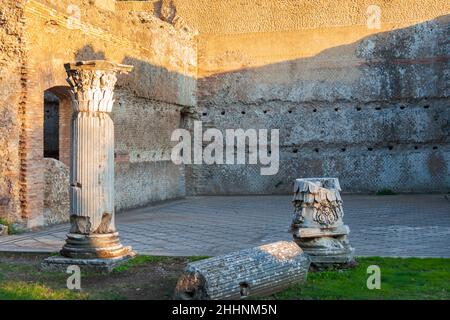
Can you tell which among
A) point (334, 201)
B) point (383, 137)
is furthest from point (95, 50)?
point (383, 137)

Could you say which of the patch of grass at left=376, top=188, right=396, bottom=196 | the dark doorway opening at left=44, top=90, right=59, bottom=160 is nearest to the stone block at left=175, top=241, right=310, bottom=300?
the dark doorway opening at left=44, top=90, right=59, bottom=160

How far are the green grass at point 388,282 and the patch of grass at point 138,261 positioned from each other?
5.22ft

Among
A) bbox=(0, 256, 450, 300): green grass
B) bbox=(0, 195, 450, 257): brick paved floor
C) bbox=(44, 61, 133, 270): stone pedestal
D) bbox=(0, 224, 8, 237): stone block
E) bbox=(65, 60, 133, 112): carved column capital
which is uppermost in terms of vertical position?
bbox=(65, 60, 133, 112): carved column capital

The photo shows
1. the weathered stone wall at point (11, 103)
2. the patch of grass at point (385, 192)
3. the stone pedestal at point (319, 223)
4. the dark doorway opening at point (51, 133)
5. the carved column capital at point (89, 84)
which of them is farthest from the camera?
the patch of grass at point (385, 192)

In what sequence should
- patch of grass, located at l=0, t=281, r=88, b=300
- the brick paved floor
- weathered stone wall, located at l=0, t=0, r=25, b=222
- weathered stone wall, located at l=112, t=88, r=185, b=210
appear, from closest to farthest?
patch of grass, located at l=0, t=281, r=88, b=300
the brick paved floor
weathered stone wall, located at l=0, t=0, r=25, b=222
weathered stone wall, located at l=112, t=88, r=185, b=210

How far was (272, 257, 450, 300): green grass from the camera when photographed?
13.9ft

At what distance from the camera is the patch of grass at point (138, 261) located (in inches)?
213

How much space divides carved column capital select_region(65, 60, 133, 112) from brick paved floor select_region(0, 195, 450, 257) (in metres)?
1.64

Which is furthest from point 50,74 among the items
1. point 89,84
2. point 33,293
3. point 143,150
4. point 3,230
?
point 33,293

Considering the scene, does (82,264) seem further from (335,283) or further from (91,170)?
(335,283)

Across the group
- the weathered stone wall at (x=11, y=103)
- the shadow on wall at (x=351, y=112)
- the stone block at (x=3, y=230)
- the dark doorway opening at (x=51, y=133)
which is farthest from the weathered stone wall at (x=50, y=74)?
the shadow on wall at (x=351, y=112)

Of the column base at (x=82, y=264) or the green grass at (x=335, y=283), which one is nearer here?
the green grass at (x=335, y=283)

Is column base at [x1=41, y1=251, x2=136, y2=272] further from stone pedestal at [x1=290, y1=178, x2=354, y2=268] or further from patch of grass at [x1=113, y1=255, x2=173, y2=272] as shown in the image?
stone pedestal at [x1=290, y1=178, x2=354, y2=268]

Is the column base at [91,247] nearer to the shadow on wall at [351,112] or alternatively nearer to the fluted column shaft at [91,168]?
the fluted column shaft at [91,168]
